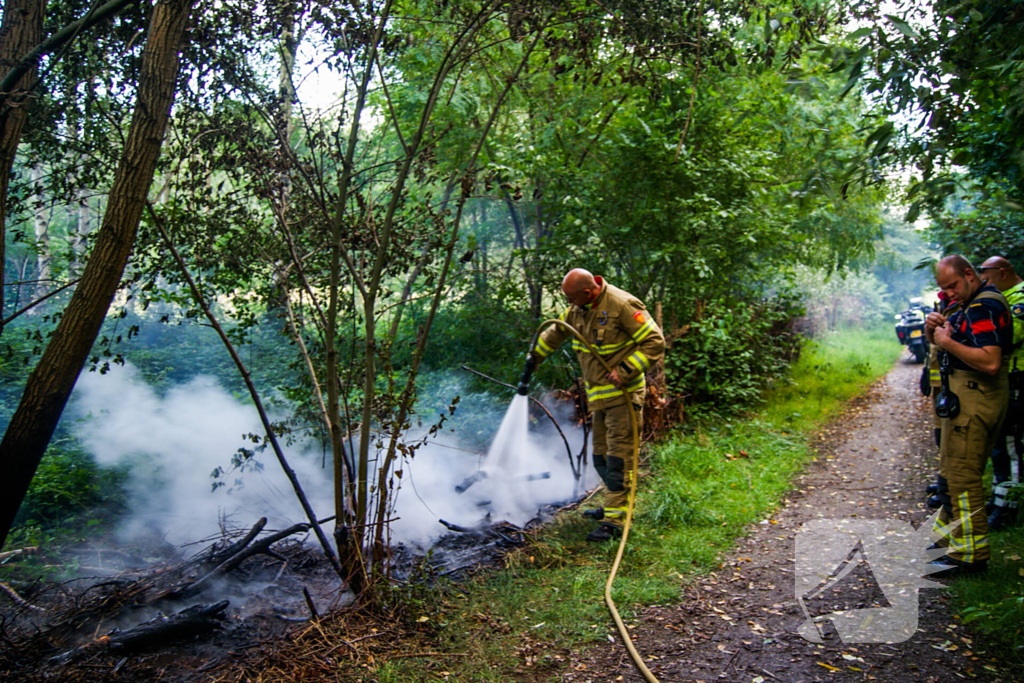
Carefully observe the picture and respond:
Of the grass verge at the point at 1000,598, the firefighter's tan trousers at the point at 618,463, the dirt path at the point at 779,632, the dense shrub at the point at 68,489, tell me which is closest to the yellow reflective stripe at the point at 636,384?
the firefighter's tan trousers at the point at 618,463

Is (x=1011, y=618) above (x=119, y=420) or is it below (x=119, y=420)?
below

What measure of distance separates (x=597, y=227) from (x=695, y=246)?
4.05 feet

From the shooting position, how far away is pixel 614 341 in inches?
199

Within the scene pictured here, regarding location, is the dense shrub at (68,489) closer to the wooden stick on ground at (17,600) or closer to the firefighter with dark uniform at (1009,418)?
the wooden stick on ground at (17,600)

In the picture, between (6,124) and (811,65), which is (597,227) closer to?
(811,65)

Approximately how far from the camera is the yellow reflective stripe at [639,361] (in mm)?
4832

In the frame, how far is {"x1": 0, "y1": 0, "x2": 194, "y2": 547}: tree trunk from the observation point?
296 cm

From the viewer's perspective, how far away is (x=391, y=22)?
5098 millimetres

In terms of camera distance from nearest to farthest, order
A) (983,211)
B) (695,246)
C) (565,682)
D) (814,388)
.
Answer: (565,682) < (983,211) < (695,246) < (814,388)

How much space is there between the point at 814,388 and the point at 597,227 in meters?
5.53

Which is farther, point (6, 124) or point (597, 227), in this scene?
point (597, 227)

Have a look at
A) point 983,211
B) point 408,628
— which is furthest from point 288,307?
point 983,211

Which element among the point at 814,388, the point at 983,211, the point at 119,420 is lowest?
the point at 814,388

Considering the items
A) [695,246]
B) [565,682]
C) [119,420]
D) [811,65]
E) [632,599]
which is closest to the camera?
[565,682]
